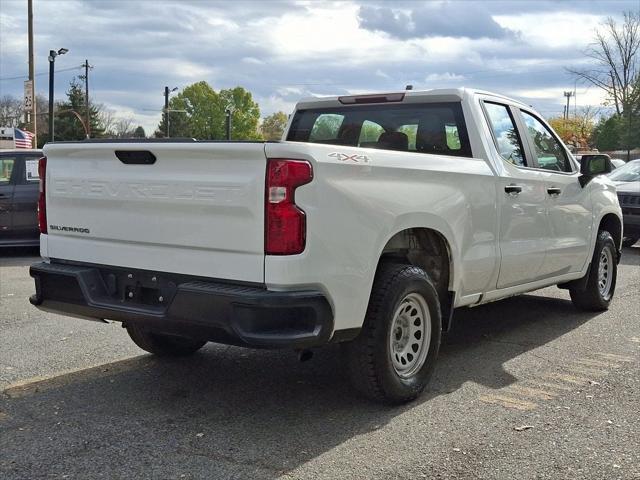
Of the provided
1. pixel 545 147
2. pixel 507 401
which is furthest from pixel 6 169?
pixel 507 401

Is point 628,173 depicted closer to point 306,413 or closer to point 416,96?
point 416,96

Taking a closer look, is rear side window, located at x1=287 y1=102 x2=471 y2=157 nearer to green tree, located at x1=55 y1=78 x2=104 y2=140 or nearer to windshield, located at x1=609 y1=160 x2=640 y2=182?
windshield, located at x1=609 y1=160 x2=640 y2=182

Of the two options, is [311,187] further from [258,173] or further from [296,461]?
[296,461]

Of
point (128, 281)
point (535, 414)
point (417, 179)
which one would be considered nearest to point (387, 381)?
point (535, 414)

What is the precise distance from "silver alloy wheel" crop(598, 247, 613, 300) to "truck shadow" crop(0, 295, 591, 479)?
173 centimetres

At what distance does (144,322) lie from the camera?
13.1 feet

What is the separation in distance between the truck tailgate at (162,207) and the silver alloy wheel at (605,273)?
15.8 ft

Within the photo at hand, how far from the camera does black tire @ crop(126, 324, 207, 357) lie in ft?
17.0

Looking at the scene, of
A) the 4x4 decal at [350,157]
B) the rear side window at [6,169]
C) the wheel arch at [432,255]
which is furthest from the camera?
the rear side window at [6,169]

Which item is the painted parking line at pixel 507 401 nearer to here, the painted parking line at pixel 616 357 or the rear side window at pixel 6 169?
the painted parking line at pixel 616 357

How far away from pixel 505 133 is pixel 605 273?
2555 millimetres

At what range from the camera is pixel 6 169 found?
37.3ft

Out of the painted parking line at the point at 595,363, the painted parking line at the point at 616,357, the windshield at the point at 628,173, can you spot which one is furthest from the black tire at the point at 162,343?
the windshield at the point at 628,173

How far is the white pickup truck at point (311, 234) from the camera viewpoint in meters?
3.59
